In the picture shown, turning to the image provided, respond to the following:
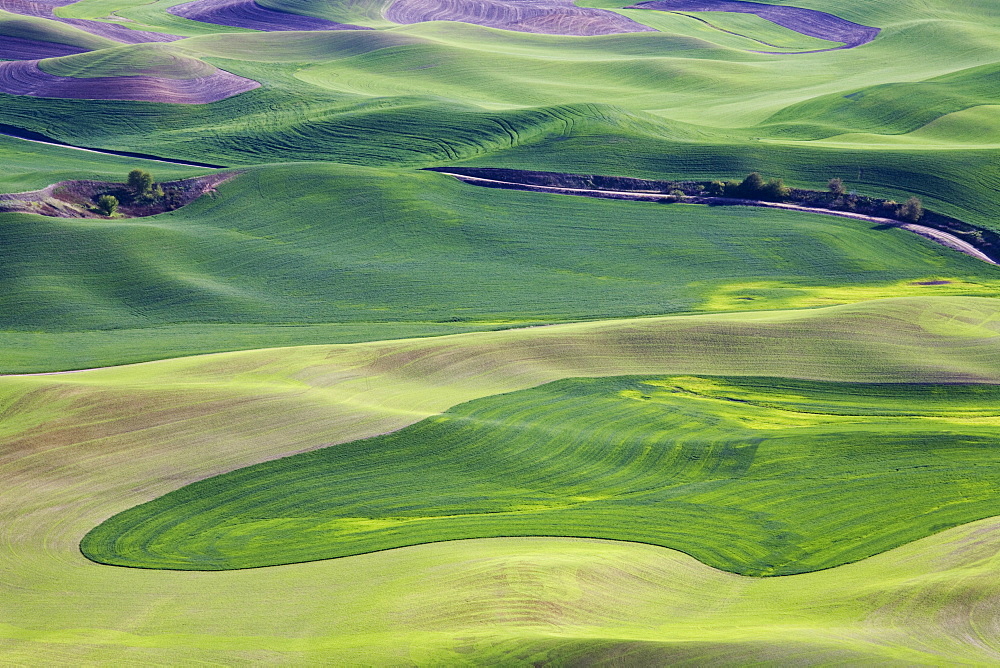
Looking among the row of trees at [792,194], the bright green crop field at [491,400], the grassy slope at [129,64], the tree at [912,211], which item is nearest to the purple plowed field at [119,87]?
the grassy slope at [129,64]

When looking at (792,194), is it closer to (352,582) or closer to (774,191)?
(774,191)

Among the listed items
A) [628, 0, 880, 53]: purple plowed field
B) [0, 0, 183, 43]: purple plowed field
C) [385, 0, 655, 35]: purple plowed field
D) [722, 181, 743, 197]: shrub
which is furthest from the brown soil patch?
[628, 0, 880, 53]: purple plowed field

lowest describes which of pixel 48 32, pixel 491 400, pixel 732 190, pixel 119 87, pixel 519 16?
pixel 491 400

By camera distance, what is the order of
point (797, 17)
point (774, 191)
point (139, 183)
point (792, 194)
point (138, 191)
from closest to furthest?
point (139, 183)
point (138, 191)
point (774, 191)
point (792, 194)
point (797, 17)

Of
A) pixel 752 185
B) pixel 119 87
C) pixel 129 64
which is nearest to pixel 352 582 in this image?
pixel 752 185

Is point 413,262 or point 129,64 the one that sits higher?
point 129,64

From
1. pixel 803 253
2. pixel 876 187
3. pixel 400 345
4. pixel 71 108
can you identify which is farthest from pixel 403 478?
pixel 71 108
